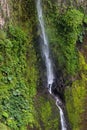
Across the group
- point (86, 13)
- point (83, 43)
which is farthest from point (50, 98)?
point (86, 13)

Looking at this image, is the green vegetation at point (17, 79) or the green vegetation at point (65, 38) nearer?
the green vegetation at point (17, 79)

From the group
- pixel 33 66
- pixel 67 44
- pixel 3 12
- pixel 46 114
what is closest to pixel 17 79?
pixel 33 66

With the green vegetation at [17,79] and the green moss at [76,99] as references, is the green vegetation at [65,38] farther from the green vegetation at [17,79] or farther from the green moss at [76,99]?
the green vegetation at [17,79]

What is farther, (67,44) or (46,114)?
(67,44)

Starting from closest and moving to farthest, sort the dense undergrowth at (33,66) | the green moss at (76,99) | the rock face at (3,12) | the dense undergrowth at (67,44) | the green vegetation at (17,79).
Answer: the green vegetation at (17,79) → the dense undergrowth at (33,66) → the rock face at (3,12) → the green moss at (76,99) → the dense undergrowth at (67,44)

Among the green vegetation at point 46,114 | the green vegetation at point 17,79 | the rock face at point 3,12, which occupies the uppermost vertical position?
the rock face at point 3,12

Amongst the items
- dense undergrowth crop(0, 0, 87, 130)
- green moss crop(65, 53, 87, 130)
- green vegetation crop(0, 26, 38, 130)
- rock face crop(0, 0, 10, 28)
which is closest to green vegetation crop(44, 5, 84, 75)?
dense undergrowth crop(0, 0, 87, 130)

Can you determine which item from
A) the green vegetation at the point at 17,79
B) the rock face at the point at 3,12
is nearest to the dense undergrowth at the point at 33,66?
the green vegetation at the point at 17,79

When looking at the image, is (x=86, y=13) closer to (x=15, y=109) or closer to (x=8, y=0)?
(x=8, y=0)

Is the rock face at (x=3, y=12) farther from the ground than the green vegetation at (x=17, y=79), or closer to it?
farther from the ground

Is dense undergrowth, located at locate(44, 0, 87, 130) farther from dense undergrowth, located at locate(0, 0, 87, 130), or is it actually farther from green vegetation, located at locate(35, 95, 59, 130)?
green vegetation, located at locate(35, 95, 59, 130)

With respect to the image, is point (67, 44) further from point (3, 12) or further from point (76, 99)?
point (3, 12)
